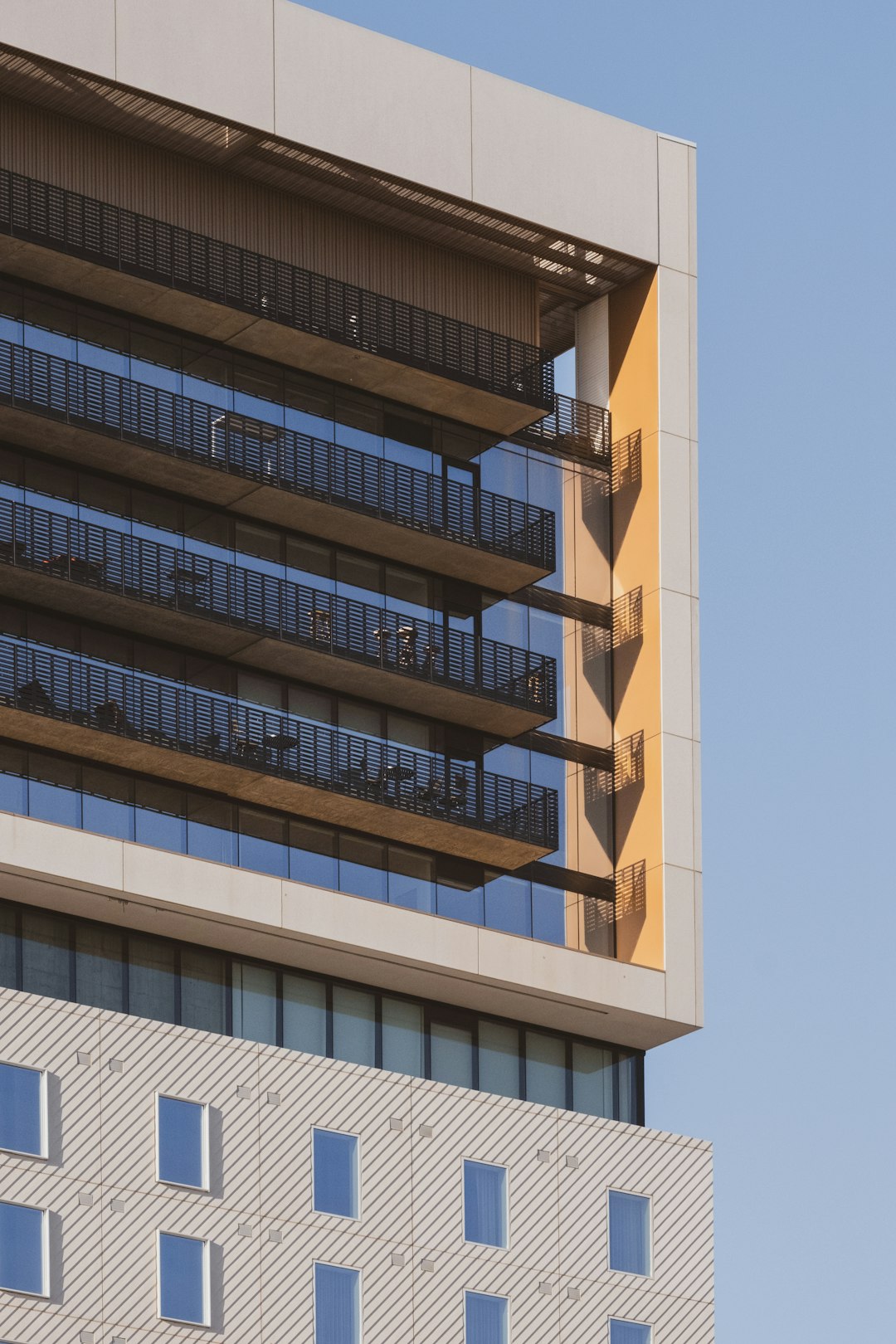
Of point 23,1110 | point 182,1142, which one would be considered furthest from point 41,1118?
point 182,1142

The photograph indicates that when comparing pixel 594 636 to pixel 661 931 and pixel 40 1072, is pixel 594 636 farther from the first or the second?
pixel 40 1072

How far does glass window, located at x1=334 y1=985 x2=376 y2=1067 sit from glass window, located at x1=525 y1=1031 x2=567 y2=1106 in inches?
151

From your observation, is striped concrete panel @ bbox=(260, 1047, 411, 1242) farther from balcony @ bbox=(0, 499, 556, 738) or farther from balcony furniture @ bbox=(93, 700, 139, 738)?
balcony @ bbox=(0, 499, 556, 738)

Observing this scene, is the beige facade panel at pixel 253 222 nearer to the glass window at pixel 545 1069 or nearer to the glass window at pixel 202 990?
the glass window at pixel 202 990

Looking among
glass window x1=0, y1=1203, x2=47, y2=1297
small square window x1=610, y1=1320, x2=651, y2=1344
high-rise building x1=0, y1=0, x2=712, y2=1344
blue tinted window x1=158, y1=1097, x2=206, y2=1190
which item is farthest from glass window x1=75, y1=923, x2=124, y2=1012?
small square window x1=610, y1=1320, x2=651, y2=1344

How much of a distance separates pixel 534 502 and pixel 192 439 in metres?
9.18

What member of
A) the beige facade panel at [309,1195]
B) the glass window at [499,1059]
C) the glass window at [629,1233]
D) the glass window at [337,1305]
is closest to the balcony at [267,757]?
the glass window at [499,1059]

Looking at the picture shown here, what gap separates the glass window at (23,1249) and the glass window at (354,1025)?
9.09 meters

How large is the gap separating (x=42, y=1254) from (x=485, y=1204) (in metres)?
9.99

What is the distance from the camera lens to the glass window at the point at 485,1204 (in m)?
66.6

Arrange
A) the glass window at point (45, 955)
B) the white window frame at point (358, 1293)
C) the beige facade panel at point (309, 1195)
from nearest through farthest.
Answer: the beige facade panel at point (309, 1195)
the white window frame at point (358, 1293)
the glass window at point (45, 955)

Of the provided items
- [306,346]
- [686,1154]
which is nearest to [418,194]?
[306,346]

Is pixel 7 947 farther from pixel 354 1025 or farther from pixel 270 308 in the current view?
pixel 270 308

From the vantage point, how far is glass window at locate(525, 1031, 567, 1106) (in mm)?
70812
